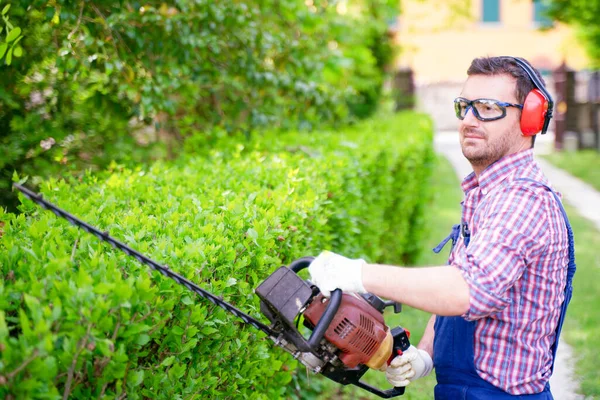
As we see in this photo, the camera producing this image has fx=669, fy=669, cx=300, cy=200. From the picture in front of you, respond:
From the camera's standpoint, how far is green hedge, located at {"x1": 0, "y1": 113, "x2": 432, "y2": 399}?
173 cm

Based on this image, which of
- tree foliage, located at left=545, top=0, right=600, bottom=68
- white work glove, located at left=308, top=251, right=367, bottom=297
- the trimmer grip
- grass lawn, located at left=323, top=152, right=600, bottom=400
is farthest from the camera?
tree foliage, located at left=545, top=0, right=600, bottom=68

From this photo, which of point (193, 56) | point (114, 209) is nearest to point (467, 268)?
point (114, 209)

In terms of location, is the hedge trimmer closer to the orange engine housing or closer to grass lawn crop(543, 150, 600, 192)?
the orange engine housing

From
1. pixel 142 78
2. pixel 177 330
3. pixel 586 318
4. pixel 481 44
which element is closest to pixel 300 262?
pixel 177 330

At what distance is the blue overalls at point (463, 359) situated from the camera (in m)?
2.33

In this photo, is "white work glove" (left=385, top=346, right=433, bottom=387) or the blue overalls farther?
"white work glove" (left=385, top=346, right=433, bottom=387)

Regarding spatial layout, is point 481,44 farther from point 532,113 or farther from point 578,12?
point 532,113

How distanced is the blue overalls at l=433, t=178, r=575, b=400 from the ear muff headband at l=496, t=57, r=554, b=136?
10.8 inches

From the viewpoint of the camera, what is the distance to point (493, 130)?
238 centimetres

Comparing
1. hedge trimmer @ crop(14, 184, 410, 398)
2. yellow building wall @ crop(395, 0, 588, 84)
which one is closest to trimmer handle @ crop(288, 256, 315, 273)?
hedge trimmer @ crop(14, 184, 410, 398)

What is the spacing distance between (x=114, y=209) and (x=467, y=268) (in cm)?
166

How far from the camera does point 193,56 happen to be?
17.4 ft

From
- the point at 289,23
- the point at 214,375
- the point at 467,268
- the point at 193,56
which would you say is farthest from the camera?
the point at 289,23

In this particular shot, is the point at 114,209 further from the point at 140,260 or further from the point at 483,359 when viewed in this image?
the point at 483,359
